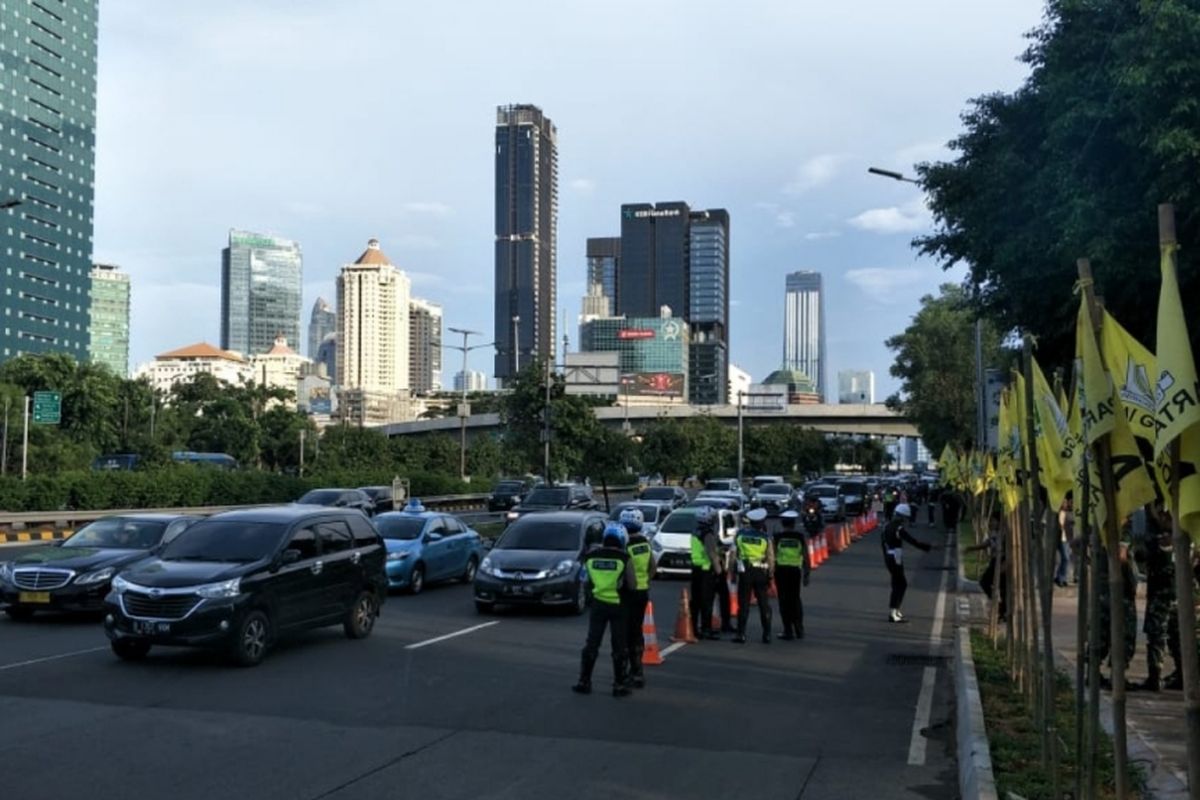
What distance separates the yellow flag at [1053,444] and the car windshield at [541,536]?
36.7ft

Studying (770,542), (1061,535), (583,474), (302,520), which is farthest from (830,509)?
(302,520)

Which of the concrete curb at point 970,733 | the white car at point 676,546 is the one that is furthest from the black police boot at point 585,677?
the white car at point 676,546

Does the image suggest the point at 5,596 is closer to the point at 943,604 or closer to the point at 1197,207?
the point at 943,604

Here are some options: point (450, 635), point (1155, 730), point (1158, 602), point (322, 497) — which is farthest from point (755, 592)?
point (322, 497)

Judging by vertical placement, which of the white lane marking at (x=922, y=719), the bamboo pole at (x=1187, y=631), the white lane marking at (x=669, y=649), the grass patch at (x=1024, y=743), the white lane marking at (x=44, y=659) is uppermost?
the bamboo pole at (x=1187, y=631)

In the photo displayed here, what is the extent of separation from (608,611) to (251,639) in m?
4.03

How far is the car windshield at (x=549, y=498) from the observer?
1446 inches

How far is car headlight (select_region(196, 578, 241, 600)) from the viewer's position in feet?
39.7

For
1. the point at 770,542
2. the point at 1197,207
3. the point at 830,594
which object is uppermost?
the point at 1197,207

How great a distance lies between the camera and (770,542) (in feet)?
54.3

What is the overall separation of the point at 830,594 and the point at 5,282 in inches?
6236

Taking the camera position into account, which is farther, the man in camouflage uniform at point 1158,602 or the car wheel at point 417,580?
the car wheel at point 417,580

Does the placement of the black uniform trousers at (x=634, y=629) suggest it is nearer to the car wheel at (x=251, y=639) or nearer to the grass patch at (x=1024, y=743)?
the grass patch at (x=1024, y=743)

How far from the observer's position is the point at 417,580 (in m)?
21.2
